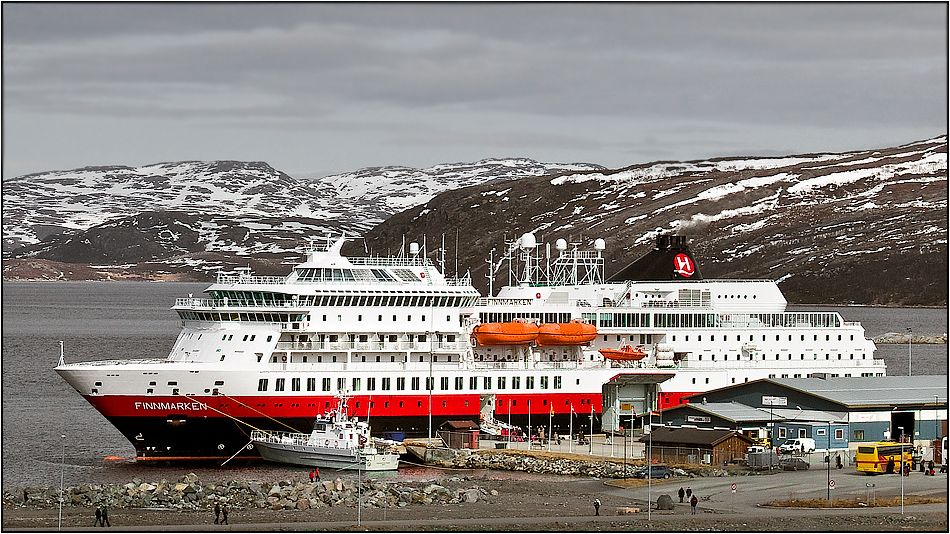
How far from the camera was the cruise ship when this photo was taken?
1864 inches

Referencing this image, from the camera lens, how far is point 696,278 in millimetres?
60000

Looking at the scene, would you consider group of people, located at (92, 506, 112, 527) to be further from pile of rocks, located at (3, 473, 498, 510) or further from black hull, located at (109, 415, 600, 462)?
black hull, located at (109, 415, 600, 462)

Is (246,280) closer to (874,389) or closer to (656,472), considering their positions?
(656,472)

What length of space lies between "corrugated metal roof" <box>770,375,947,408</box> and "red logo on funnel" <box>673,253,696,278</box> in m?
8.19

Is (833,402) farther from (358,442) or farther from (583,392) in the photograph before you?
(358,442)

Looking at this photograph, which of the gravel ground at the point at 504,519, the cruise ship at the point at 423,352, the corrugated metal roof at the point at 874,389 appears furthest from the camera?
the corrugated metal roof at the point at 874,389

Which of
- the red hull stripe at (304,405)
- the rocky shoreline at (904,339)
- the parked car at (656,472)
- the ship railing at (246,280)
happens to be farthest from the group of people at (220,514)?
the rocky shoreline at (904,339)

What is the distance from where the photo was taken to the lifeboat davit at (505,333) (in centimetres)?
5234

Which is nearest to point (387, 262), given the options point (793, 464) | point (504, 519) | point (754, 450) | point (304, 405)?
point (304, 405)

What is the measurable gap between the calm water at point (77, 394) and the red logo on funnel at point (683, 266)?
18.3 meters

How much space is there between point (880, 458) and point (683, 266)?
61.9 feet

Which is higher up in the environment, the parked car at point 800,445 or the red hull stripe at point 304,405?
the red hull stripe at point 304,405

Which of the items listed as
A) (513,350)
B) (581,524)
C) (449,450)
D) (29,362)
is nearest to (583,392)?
(513,350)

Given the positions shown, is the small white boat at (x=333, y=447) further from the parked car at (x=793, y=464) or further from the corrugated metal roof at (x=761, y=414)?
the parked car at (x=793, y=464)
